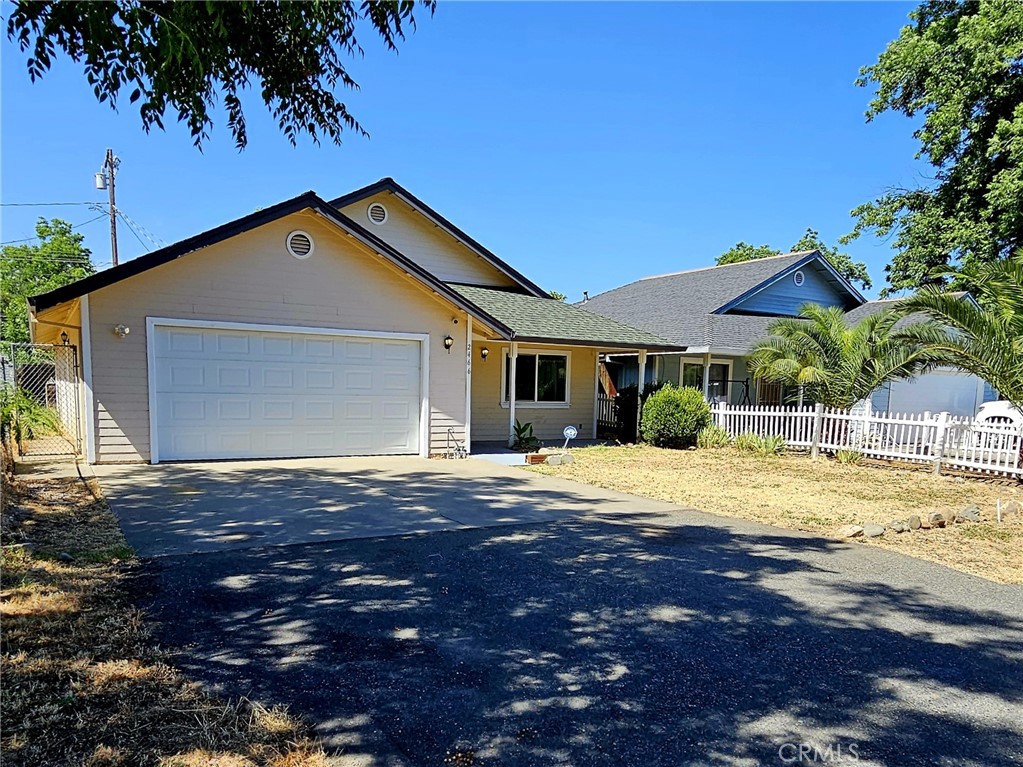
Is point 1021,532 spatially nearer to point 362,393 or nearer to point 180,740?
point 180,740

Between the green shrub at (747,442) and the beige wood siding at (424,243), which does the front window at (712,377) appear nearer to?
the green shrub at (747,442)

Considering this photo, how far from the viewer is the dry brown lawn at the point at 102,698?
7.84 feet

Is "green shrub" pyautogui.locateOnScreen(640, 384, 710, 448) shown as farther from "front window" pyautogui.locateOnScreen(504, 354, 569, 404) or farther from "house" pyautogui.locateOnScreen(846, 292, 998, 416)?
"house" pyautogui.locateOnScreen(846, 292, 998, 416)

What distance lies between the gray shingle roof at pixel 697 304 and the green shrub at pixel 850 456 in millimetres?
4170

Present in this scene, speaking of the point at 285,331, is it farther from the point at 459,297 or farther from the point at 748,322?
the point at 748,322

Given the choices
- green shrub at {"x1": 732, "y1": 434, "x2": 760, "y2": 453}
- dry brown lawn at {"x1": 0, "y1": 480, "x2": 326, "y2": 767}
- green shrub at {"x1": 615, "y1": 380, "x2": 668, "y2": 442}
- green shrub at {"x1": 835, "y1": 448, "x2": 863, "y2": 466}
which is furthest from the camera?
green shrub at {"x1": 615, "y1": 380, "x2": 668, "y2": 442}

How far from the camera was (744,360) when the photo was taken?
58.7 ft

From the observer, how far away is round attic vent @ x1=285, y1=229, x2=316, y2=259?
10445 millimetres

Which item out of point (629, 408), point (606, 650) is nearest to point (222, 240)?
point (606, 650)

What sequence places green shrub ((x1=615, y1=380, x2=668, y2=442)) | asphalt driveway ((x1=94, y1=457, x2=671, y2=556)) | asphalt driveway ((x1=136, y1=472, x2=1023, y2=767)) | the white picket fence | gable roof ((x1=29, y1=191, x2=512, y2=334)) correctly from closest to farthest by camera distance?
1. asphalt driveway ((x1=136, y1=472, x2=1023, y2=767))
2. asphalt driveway ((x1=94, y1=457, x2=671, y2=556))
3. gable roof ((x1=29, y1=191, x2=512, y2=334))
4. the white picket fence
5. green shrub ((x1=615, y1=380, x2=668, y2=442))

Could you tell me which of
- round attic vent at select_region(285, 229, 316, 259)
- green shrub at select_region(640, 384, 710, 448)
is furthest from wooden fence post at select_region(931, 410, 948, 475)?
round attic vent at select_region(285, 229, 316, 259)

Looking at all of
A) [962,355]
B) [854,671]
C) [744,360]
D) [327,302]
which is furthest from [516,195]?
[854,671]

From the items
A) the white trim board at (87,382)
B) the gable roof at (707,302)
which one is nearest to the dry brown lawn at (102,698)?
the white trim board at (87,382)

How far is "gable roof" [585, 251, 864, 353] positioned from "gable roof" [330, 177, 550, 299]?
433 centimetres
